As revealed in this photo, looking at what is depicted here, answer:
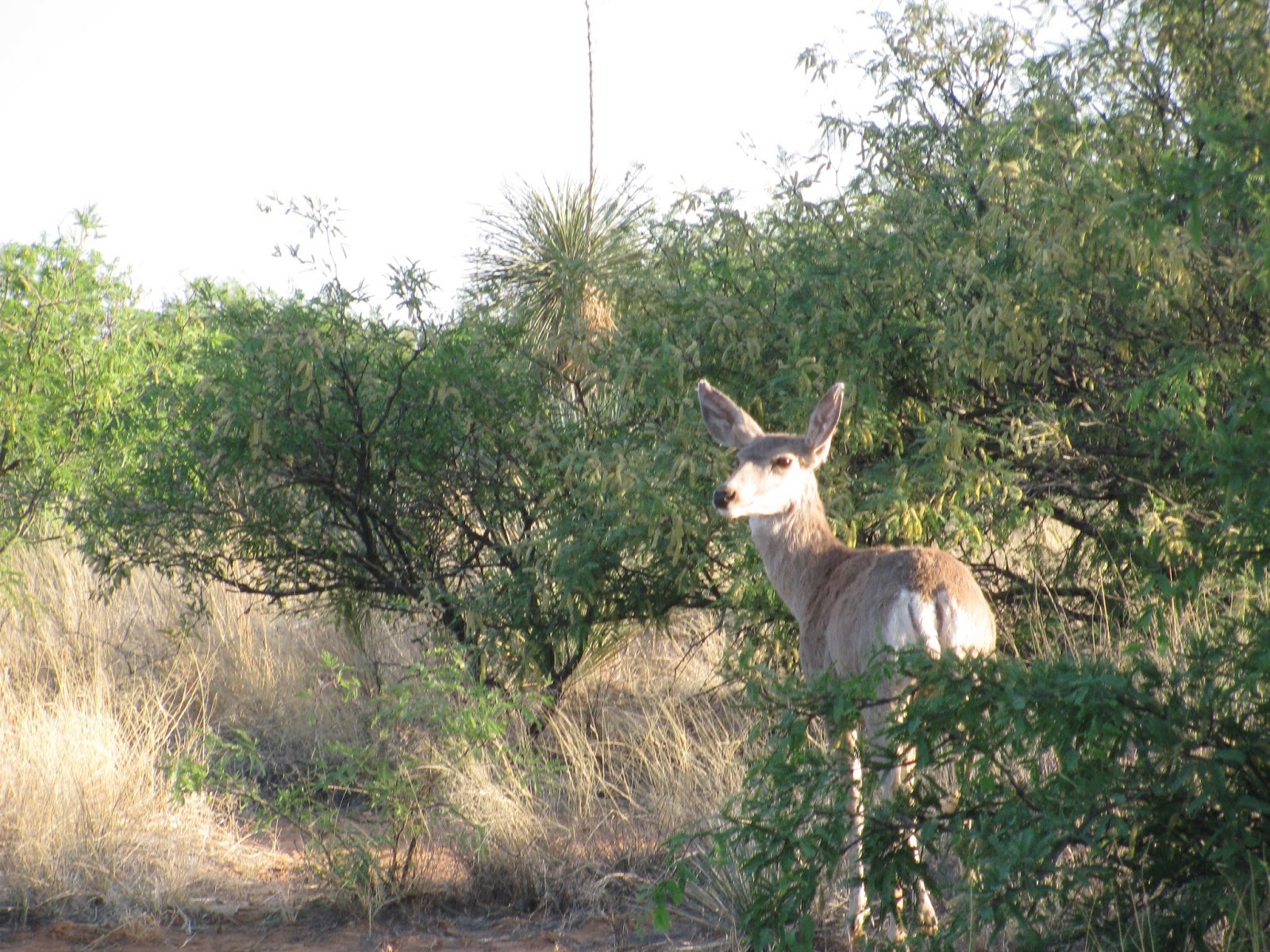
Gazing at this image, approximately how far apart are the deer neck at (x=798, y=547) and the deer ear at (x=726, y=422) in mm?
398

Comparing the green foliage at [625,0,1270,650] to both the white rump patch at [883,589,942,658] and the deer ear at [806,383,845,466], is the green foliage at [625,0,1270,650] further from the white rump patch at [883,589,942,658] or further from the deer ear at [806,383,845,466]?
the white rump patch at [883,589,942,658]

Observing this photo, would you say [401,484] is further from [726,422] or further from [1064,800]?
[1064,800]

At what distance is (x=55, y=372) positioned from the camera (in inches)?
376

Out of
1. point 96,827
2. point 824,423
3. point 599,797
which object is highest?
point 824,423

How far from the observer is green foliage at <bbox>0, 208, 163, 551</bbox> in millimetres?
9430

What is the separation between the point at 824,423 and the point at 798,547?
603 millimetres

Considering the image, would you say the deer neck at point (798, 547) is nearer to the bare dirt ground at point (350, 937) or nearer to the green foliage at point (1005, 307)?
the green foliage at point (1005, 307)

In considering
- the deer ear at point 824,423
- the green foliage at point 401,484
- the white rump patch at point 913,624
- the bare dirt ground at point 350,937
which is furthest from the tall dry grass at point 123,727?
the white rump patch at point 913,624

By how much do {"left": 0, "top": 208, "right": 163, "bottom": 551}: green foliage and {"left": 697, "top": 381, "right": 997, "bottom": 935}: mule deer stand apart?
18.0 feet

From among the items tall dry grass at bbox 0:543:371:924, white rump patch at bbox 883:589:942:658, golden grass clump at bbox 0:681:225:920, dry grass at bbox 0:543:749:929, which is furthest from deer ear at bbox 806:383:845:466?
golden grass clump at bbox 0:681:225:920

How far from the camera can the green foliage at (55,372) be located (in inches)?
371

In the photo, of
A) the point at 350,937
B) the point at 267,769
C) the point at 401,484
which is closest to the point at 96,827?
the point at 350,937

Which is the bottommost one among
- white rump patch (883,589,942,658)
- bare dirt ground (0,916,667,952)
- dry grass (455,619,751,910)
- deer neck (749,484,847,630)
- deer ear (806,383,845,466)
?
bare dirt ground (0,916,667,952)

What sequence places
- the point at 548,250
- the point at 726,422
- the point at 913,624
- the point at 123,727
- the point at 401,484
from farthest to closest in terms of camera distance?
the point at 548,250 < the point at 401,484 < the point at 123,727 < the point at 726,422 < the point at 913,624
